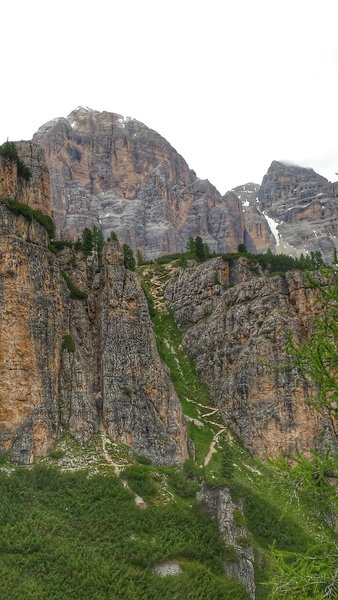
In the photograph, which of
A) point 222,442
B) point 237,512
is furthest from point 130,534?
point 222,442

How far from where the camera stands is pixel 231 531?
44.2 m

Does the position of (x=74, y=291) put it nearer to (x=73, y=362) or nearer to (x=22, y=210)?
(x=73, y=362)

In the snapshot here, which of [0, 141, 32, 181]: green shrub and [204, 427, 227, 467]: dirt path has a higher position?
[0, 141, 32, 181]: green shrub

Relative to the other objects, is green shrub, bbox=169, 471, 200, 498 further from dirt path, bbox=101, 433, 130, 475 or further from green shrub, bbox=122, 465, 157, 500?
dirt path, bbox=101, 433, 130, 475

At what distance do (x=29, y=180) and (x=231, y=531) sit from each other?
50.0 meters

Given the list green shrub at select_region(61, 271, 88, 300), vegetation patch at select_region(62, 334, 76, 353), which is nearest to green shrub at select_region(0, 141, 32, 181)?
green shrub at select_region(61, 271, 88, 300)

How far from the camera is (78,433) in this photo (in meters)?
52.2

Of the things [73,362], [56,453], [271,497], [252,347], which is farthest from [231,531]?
[252,347]

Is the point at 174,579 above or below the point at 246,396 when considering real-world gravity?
below

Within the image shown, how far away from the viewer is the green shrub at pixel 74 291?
206 ft

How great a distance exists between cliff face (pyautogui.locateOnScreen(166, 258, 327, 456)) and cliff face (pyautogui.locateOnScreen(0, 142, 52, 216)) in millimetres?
27664

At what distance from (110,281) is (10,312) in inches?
584

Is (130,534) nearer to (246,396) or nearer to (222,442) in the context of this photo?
(222,442)

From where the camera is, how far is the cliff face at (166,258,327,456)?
6450cm
